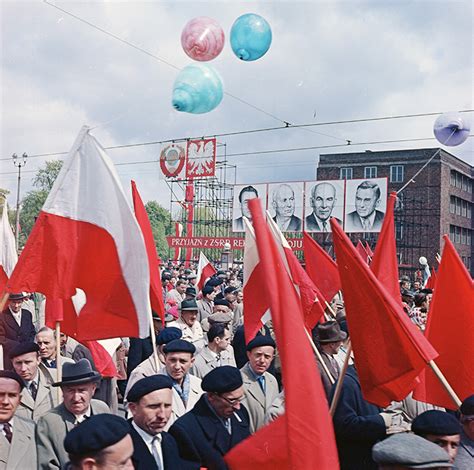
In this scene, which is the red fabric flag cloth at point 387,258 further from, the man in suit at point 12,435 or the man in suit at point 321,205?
the man in suit at point 321,205

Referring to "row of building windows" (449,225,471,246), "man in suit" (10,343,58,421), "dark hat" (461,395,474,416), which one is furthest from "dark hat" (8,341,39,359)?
"row of building windows" (449,225,471,246)

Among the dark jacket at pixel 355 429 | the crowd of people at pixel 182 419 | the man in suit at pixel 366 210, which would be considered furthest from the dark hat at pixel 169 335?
the man in suit at pixel 366 210

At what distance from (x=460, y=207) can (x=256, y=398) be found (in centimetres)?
5579

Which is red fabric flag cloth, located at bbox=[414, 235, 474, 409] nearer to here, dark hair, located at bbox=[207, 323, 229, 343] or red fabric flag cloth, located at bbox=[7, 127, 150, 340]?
red fabric flag cloth, located at bbox=[7, 127, 150, 340]

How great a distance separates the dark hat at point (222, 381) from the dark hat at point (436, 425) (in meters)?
1.10

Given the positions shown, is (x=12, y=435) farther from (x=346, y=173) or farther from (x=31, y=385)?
(x=346, y=173)

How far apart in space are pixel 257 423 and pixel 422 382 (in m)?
1.39

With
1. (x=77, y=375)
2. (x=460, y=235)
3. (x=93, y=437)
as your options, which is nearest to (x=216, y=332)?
(x=77, y=375)

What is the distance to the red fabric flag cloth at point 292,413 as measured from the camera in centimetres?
271

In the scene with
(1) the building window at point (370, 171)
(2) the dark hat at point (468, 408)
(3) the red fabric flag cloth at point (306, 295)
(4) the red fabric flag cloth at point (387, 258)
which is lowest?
(2) the dark hat at point (468, 408)

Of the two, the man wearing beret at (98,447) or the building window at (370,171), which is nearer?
the man wearing beret at (98,447)

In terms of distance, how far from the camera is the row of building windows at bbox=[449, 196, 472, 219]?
182 ft

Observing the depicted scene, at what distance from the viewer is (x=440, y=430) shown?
345 centimetres

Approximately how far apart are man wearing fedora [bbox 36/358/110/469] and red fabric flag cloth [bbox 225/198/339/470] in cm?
156
